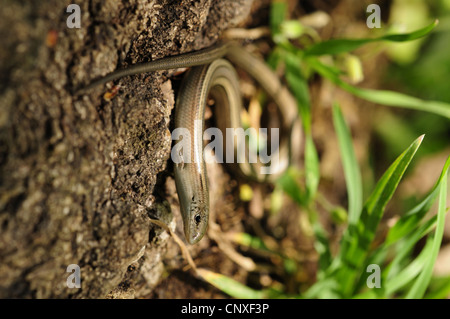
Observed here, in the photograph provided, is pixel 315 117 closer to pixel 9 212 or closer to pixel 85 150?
pixel 85 150

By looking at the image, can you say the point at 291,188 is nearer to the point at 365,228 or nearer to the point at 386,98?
the point at 365,228

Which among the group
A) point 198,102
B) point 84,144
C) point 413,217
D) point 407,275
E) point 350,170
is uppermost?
point 198,102

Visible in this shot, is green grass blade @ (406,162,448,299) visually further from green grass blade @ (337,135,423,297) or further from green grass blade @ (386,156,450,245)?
green grass blade @ (337,135,423,297)

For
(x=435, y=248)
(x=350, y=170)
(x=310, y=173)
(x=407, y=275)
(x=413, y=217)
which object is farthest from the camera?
(x=310, y=173)

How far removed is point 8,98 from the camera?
3.65 feet

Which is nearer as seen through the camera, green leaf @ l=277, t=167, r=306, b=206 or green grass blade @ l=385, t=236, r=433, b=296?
green grass blade @ l=385, t=236, r=433, b=296

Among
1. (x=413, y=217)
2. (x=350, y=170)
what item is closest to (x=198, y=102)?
(x=350, y=170)

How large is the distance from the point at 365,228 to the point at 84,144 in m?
1.53

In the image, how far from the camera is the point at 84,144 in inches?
52.7

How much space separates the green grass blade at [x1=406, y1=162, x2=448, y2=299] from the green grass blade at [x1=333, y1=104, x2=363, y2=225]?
1.61ft

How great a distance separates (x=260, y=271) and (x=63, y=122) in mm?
1755

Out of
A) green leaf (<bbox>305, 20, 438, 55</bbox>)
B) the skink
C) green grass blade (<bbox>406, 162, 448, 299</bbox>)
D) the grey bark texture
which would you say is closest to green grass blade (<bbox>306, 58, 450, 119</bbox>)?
green leaf (<bbox>305, 20, 438, 55</bbox>)

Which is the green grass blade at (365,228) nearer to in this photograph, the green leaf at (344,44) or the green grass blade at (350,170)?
the green grass blade at (350,170)

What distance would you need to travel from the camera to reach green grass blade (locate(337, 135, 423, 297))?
179 cm
